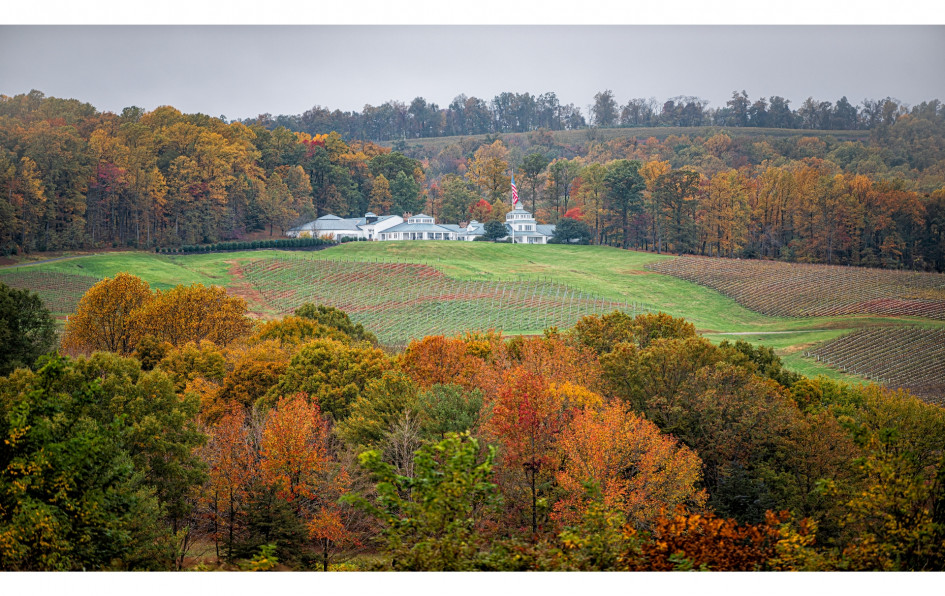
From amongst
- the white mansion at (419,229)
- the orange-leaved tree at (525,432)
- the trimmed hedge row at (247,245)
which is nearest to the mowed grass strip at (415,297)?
the trimmed hedge row at (247,245)

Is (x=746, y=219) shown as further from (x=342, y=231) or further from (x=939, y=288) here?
(x=342, y=231)

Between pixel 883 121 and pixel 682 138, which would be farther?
pixel 682 138

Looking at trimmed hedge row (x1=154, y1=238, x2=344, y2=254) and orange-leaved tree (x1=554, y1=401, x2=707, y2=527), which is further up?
trimmed hedge row (x1=154, y1=238, x2=344, y2=254)

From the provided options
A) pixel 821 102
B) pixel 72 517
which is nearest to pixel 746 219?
pixel 821 102

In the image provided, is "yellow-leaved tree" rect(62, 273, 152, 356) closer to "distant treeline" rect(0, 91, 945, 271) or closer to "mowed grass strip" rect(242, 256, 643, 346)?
"distant treeline" rect(0, 91, 945, 271)

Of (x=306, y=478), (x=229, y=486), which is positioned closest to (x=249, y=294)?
(x=229, y=486)

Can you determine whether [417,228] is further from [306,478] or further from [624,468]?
[624,468]

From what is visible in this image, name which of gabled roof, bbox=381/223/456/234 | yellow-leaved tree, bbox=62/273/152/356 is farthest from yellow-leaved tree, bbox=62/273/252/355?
gabled roof, bbox=381/223/456/234

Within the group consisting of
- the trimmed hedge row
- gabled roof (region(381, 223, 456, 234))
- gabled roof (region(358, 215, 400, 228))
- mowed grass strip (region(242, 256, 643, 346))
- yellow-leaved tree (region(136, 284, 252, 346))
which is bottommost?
mowed grass strip (region(242, 256, 643, 346))
